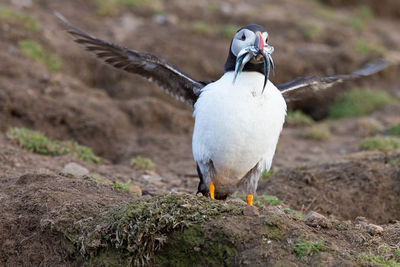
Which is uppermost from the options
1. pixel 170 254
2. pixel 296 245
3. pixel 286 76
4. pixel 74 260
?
pixel 286 76

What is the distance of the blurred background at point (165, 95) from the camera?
24.6ft

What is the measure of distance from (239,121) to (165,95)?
203 inches

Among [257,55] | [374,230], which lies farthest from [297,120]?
[374,230]

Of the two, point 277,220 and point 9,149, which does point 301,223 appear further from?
point 9,149

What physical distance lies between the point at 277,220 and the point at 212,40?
773 cm

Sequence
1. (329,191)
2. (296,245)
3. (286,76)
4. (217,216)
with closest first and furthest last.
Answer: (296,245), (217,216), (329,191), (286,76)

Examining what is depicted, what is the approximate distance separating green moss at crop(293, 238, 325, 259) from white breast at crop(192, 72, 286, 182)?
1.36 metres

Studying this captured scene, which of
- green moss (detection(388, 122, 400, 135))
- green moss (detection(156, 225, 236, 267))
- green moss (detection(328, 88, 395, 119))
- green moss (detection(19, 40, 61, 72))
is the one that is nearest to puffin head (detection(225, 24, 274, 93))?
green moss (detection(156, 225, 236, 267))

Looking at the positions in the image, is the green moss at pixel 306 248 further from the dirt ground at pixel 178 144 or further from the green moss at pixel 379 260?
the green moss at pixel 379 260

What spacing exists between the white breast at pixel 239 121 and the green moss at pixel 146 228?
0.91 metres

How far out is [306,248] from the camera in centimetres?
354

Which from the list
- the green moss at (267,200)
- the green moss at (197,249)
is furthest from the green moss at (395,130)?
the green moss at (197,249)

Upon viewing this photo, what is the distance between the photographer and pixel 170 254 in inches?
149

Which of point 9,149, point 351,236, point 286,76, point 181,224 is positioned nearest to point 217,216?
point 181,224
